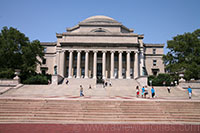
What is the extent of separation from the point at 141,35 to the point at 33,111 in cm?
4797

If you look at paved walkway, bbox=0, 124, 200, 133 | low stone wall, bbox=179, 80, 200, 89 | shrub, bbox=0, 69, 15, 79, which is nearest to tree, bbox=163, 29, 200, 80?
low stone wall, bbox=179, 80, 200, 89

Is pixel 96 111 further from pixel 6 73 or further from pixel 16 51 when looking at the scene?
pixel 16 51

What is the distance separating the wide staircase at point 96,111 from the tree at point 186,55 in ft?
75.5

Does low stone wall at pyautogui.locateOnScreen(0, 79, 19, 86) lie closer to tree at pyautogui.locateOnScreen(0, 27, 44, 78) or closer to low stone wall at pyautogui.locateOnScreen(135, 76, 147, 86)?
tree at pyautogui.locateOnScreen(0, 27, 44, 78)

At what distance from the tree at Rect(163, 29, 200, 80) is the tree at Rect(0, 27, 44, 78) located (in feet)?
102

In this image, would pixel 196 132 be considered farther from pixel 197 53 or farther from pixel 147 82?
pixel 197 53

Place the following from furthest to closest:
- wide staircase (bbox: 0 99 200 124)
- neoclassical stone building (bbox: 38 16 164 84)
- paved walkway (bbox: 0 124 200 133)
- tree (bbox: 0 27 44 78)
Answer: neoclassical stone building (bbox: 38 16 164 84)
tree (bbox: 0 27 44 78)
wide staircase (bbox: 0 99 200 124)
paved walkway (bbox: 0 124 200 133)

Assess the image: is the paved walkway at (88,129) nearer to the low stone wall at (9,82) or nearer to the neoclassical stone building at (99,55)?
the low stone wall at (9,82)

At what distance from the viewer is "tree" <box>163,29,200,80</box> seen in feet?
119

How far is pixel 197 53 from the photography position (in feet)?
129

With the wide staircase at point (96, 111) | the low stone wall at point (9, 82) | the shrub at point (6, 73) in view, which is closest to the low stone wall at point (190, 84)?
the wide staircase at point (96, 111)

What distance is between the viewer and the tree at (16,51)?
1496 inches

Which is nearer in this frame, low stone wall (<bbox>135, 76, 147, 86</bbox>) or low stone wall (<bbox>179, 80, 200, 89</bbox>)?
low stone wall (<bbox>179, 80, 200, 89</bbox>)

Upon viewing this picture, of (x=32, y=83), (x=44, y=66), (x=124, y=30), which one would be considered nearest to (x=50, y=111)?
(x=32, y=83)
